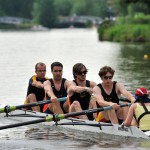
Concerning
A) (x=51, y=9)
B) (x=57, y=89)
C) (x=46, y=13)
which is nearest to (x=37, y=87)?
(x=57, y=89)

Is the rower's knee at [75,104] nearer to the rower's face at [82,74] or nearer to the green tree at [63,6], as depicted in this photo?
the rower's face at [82,74]

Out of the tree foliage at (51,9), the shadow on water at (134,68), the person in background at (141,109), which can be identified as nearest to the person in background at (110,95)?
the person in background at (141,109)

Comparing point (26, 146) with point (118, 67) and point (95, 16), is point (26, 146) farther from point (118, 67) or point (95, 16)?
point (95, 16)

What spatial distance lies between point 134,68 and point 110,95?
18.2 meters

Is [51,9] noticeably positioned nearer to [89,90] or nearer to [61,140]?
[89,90]

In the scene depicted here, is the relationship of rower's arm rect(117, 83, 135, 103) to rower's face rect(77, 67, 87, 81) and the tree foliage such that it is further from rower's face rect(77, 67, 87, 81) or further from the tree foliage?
the tree foliage

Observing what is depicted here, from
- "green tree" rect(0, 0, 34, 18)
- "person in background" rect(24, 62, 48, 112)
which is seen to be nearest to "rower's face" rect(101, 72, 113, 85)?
"person in background" rect(24, 62, 48, 112)

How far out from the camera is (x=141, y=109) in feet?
44.6

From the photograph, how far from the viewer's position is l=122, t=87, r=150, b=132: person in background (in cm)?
1356

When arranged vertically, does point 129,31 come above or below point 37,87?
A: above

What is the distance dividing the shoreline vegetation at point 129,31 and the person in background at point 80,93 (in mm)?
45527

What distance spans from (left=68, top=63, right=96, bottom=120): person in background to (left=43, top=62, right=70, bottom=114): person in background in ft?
1.54

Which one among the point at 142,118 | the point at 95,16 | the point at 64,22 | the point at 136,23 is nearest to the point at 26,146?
the point at 142,118

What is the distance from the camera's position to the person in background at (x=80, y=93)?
15.1m
